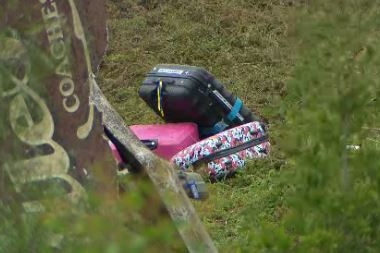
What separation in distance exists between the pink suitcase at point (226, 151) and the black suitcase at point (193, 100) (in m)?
0.28

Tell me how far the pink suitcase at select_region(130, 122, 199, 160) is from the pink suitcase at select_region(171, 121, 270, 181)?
0.31ft

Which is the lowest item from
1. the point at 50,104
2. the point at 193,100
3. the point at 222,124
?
the point at 222,124

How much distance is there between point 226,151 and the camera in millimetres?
6195

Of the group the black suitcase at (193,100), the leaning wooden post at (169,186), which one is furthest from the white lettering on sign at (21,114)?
the black suitcase at (193,100)

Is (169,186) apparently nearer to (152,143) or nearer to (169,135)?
(152,143)

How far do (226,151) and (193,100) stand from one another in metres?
0.46

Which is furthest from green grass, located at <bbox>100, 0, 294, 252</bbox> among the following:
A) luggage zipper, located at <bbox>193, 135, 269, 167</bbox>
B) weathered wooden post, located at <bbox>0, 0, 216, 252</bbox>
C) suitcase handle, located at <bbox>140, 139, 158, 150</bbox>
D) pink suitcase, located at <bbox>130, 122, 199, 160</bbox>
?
weathered wooden post, located at <bbox>0, 0, 216, 252</bbox>

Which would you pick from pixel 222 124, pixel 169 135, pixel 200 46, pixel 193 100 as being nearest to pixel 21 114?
pixel 169 135

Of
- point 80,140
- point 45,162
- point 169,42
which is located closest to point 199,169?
point 80,140

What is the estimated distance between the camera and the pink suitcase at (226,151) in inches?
241

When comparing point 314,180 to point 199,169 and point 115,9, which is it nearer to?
point 199,169

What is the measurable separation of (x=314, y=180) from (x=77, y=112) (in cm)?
162

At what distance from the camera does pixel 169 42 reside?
9.18m

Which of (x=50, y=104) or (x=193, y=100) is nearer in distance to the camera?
(x=50, y=104)
